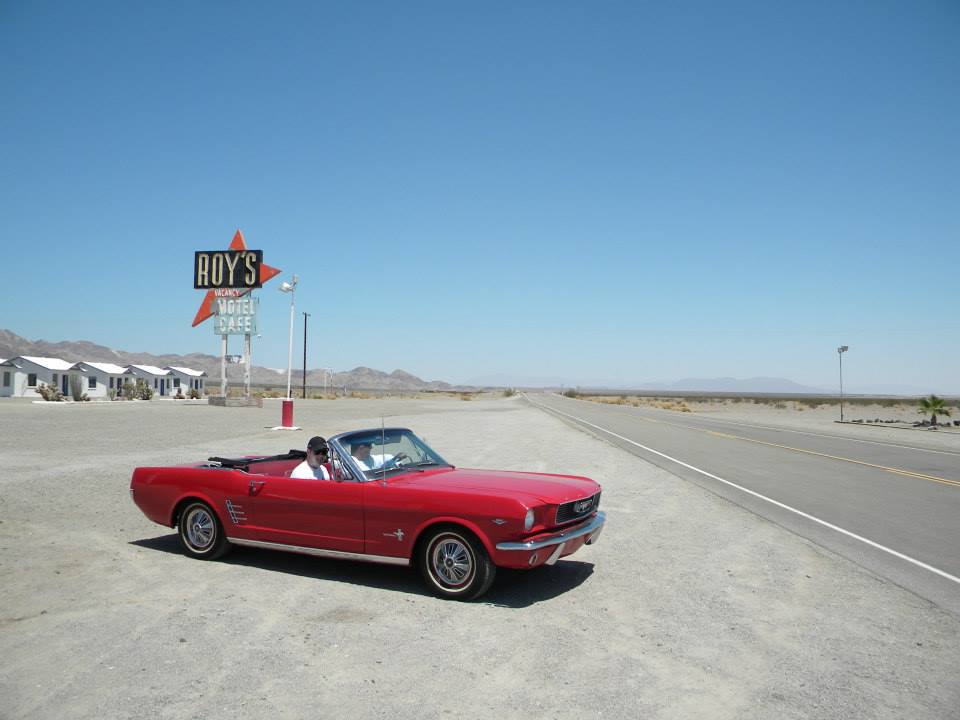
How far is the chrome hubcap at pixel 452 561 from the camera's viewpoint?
6.09 meters

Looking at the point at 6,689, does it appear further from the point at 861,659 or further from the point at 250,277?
the point at 250,277

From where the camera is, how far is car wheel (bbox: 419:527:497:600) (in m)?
5.99

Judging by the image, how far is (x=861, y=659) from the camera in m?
4.83

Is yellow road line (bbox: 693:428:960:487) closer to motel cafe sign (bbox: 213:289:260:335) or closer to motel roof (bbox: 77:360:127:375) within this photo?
motel cafe sign (bbox: 213:289:260:335)

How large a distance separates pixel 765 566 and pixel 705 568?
2.04ft

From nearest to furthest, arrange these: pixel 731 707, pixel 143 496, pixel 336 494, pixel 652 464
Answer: pixel 731 707 → pixel 336 494 → pixel 143 496 → pixel 652 464

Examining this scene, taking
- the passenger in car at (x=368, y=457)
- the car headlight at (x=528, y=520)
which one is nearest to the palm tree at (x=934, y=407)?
the passenger in car at (x=368, y=457)

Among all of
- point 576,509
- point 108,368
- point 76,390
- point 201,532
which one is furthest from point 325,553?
point 108,368

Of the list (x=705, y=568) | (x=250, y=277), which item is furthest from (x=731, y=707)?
(x=250, y=277)

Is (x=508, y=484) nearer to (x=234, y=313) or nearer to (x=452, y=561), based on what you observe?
(x=452, y=561)

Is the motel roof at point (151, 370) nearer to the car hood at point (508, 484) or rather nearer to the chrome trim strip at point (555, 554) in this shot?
the car hood at point (508, 484)

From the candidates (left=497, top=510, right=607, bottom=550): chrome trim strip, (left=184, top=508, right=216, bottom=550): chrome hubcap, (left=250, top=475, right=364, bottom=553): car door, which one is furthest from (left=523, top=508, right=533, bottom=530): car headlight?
Answer: (left=184, top=508, right=216, bottom=550): chrome hubcap

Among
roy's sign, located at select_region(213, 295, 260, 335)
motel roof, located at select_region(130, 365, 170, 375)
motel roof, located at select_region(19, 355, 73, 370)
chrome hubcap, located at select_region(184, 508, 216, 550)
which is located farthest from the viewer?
motel roof, located at select_region(130, 365, 170, 375)

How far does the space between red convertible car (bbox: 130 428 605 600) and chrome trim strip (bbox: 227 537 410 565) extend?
0.03 feet
